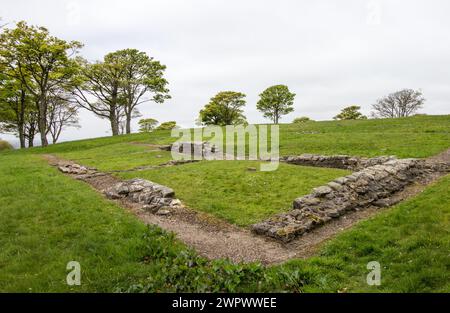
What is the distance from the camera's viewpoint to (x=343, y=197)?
13211mm

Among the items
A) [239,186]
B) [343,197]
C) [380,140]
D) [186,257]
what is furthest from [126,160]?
[380,140]

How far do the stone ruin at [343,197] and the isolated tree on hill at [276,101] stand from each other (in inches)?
2383

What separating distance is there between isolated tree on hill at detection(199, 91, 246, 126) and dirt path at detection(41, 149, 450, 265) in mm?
64219

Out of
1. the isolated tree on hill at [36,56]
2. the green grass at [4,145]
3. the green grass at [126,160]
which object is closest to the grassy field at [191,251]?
the green grass at [126,160]

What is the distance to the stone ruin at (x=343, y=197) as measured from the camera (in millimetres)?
11283

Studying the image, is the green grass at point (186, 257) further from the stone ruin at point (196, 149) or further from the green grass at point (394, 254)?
the stone ruin at point (196, 149)

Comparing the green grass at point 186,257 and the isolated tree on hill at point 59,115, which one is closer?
the green grass at point 186,257

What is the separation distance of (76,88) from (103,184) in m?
36.7

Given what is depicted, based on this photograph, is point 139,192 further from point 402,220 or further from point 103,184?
point 402,220

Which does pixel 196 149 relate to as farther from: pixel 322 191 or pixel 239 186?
pixel 322 191

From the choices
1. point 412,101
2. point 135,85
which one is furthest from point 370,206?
point 412,101

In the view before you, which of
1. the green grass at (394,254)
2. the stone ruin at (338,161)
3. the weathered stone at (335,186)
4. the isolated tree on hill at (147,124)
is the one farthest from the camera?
the isolated tree on hill at (147,124)

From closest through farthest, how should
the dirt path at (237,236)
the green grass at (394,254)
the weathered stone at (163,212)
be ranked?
1. the green grass at (394,254)
2. the dirt path at (237,236)
3. the weathered stone at (163,212)
